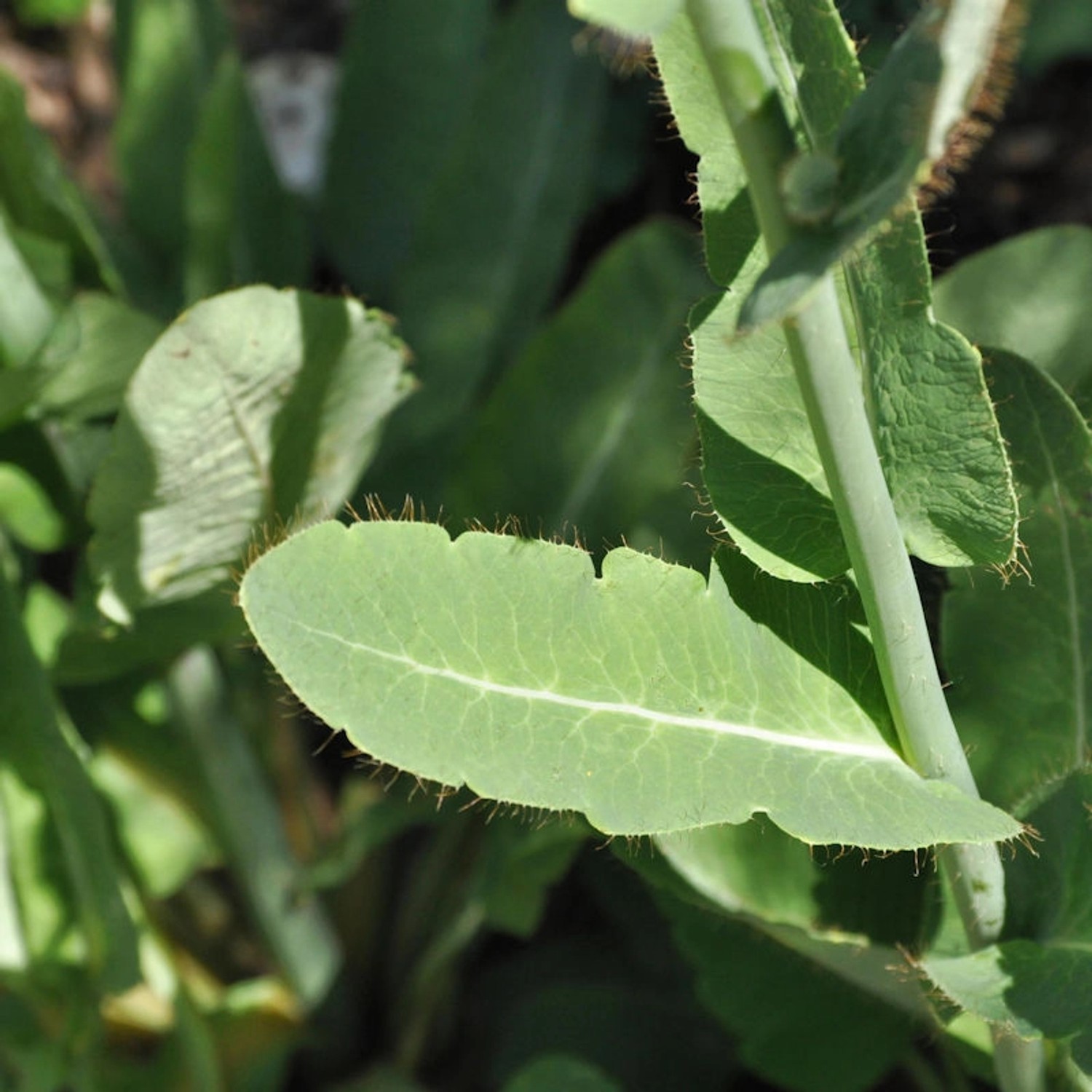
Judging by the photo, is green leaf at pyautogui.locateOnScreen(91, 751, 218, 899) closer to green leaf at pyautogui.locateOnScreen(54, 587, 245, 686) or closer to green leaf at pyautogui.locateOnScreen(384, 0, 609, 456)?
green leaf at pyautogui.locateOnScreen(54, 587, 245, 686)

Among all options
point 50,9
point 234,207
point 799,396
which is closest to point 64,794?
point 234,207

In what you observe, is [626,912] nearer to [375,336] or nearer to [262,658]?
[262,658]

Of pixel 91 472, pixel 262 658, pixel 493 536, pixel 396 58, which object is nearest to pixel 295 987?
pixel 262 658

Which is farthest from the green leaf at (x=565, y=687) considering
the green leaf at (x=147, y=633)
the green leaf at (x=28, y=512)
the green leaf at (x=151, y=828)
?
the green leaf at (x=151, y=828)

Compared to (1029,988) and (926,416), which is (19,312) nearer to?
(926,416)

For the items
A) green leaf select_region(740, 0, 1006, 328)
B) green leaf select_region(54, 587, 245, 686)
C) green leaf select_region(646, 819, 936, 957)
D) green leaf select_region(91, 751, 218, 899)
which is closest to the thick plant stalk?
green leaf select_region(740, 0, 1006, 328)
